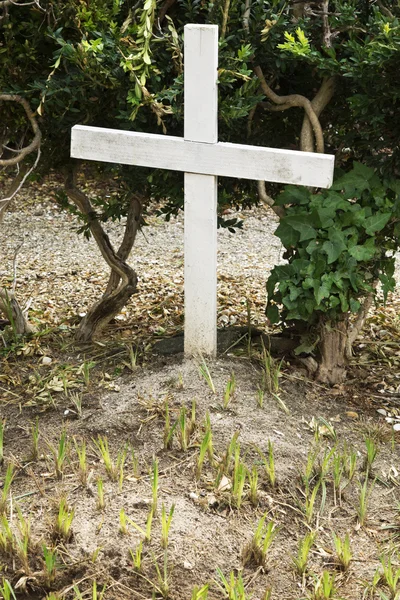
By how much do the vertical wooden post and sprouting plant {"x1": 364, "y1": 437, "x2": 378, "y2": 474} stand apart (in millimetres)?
760

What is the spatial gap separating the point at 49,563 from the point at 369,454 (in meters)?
1.13

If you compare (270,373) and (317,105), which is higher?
(317,105)

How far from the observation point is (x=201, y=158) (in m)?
3.23

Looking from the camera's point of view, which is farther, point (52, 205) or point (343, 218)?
point (52, 205)

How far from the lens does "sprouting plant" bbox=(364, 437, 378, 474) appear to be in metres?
3.02

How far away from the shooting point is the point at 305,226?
10.7 ft

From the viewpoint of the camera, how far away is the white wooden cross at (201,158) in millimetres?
3105

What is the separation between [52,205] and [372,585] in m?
5.42

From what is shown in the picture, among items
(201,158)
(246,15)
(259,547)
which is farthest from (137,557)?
(246,15)

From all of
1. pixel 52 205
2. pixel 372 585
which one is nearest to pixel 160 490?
pixel 372 585

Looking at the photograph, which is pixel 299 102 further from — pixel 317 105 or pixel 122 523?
pixel 122 523

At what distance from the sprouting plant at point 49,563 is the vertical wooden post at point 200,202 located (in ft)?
3.83

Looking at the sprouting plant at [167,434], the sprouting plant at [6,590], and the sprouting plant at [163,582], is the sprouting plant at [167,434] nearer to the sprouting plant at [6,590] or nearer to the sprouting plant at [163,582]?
the sprouting plant at [163,582]

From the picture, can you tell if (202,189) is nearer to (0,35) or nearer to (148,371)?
(148,371)
